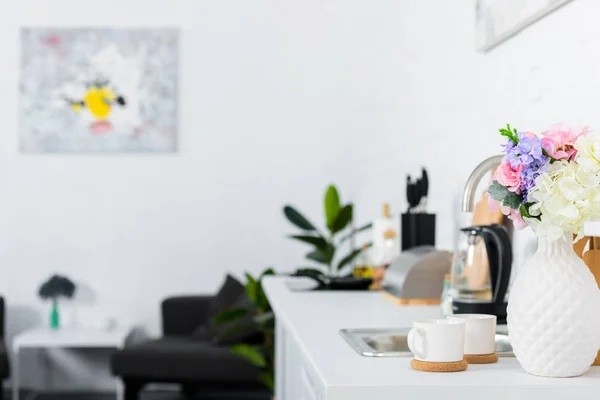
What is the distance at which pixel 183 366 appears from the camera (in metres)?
4.84

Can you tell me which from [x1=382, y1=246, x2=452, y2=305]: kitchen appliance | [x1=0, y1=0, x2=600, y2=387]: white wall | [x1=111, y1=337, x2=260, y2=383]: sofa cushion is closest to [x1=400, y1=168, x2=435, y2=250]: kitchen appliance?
[x1=382, y1=246, x2=452, y2=305]: kitchen appliance

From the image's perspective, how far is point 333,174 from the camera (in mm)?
5742

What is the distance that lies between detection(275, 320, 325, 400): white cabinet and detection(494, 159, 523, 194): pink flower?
58cm

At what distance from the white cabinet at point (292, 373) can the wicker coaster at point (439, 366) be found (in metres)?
0.41

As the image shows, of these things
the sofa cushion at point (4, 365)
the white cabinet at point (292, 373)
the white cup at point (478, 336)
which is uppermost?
the white cup at point (478, 336)

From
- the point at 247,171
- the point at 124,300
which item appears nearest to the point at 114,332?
the point at 124,300

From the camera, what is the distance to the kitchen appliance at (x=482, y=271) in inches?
74.4

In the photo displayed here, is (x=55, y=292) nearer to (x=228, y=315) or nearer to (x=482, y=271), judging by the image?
(x=228, y=315)

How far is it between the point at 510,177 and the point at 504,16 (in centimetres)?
122

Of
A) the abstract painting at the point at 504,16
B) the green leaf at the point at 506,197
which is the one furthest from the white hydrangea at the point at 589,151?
the abstract painting at the point at 504,16

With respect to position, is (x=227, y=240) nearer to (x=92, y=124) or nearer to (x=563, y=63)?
(x=92, y=124)

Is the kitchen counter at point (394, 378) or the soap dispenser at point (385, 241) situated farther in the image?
the soap dispenser at point (385, 241)

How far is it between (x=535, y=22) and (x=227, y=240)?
12.5 feet

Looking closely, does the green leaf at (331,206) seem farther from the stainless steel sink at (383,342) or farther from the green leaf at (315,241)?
the stainless steel sink at (383,342)
